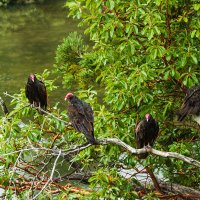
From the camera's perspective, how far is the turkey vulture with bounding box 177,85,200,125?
6.64 metres

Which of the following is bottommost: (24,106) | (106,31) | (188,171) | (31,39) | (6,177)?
(31,39)

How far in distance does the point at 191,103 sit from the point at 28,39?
28.0 meters

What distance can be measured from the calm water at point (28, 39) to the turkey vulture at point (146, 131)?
14.9m

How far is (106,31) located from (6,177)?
2.41 metres

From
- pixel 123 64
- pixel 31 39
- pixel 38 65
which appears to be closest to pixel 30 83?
pixel 123 64

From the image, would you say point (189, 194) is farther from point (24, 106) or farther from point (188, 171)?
point (24, 106)

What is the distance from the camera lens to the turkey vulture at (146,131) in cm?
652

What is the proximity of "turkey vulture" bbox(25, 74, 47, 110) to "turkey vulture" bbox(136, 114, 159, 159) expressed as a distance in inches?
70.3

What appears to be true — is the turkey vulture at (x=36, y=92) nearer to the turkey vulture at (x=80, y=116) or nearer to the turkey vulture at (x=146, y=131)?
the turkey vulture at (x=80, y=116)

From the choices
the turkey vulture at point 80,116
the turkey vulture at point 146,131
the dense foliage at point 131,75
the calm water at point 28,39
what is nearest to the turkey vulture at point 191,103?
the dense foliage at point 131,75

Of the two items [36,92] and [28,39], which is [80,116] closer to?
[36,92]

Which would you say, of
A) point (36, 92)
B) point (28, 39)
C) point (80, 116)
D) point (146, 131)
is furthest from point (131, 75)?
point (28, 39)

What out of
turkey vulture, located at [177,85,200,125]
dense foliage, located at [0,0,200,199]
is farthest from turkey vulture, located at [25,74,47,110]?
turkey vulture, located at [177,85,200,125]

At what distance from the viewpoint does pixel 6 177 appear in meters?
6.41
